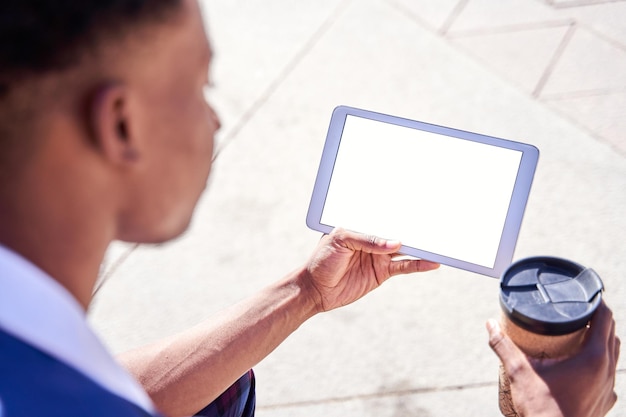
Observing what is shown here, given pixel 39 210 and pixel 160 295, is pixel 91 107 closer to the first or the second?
pixel 39 210

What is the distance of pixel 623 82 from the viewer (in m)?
3.63

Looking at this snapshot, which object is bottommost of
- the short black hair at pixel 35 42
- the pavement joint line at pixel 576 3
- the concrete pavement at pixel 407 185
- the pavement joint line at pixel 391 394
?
the pavement joint line at pixel 391 394

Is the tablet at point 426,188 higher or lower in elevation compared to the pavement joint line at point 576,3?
lower

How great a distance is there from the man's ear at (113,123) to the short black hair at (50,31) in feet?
0.17

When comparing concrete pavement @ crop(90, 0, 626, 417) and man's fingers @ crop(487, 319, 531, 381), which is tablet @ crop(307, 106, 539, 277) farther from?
man's fingers @ crop(487, 319, 531, 381)

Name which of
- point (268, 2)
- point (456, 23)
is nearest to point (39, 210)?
point (456, 23)

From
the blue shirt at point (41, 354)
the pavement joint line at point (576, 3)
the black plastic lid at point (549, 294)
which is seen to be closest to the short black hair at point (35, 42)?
the blue shirt at point (41, 354)

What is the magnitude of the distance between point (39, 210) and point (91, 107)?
0.47 ft

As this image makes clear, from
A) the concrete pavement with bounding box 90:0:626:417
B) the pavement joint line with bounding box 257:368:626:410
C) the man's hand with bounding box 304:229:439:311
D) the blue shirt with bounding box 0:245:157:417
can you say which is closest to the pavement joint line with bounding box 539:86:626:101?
the concrete pavement with bounding box 90:0:626:417

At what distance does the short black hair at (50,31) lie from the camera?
2.82 ft

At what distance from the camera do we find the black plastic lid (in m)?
1.32

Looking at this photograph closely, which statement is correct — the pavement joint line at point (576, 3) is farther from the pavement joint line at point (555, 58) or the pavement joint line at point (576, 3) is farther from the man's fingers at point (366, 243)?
the man's fingers at point (366, 243)

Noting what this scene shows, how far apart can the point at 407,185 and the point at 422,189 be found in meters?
0.04

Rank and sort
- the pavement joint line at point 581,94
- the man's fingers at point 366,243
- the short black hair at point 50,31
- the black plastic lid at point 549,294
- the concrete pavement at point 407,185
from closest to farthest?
1. the short black hair at point 50,31
2. the black plastic lid at point 549,294
3. the man's fingers at point 366,243
4. the concrete pavement at point 407,185
5. the pavement joint line at point 581,94
